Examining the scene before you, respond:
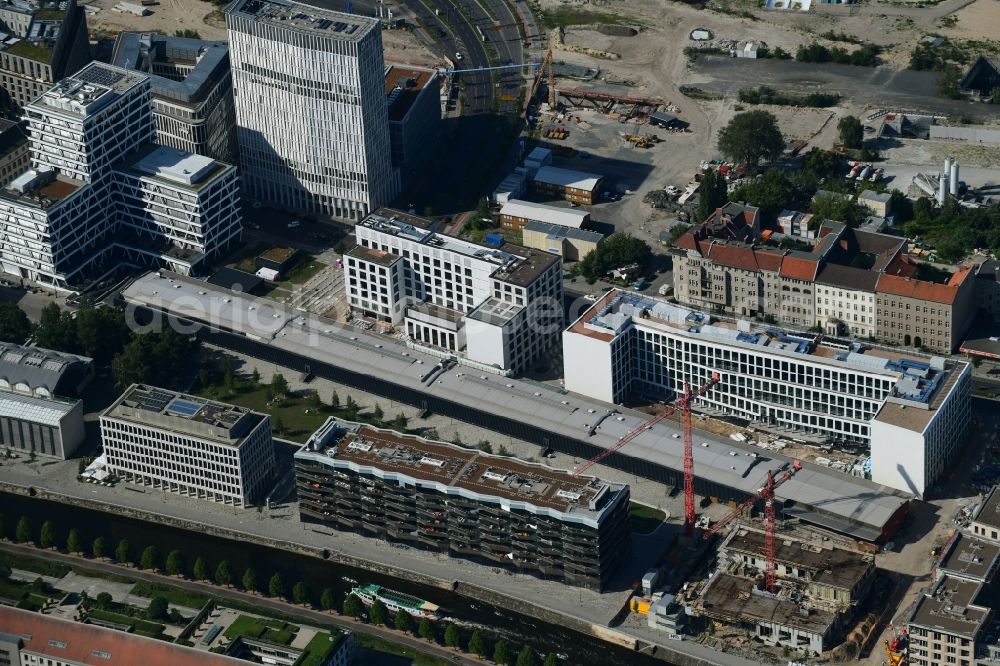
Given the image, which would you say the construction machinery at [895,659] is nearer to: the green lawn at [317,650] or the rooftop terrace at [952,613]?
the rooftop terrace at [952,613]

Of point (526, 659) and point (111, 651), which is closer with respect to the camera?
point (111, 651)

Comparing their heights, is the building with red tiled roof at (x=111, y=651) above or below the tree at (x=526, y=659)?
above

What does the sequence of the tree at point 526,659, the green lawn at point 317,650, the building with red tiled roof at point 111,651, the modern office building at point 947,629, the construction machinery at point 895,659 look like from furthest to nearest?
1. the tree at point 526,659
2. the construction machinery at point 895,659
3. the building with red tiled roof at point 111,651
4. the green lawn at point 317,650
5. the modern office building at point 947,629

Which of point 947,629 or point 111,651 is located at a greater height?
point 111,651

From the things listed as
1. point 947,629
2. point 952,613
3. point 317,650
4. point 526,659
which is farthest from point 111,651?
point 952,613

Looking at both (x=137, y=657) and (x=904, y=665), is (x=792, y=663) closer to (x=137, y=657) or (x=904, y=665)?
(x=904, y=665)

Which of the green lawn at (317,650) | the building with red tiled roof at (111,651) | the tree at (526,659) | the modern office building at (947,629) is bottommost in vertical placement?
the tree at (526,659)

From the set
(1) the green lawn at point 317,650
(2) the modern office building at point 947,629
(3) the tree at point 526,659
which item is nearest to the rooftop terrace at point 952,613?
(2) the modern office building at point 947,629

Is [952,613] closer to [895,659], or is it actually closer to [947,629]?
[947,629]

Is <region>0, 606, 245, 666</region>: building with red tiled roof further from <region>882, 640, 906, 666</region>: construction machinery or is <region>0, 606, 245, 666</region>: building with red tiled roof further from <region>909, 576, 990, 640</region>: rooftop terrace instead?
<region>909, 576, 990, 640</region>: rooftop terrace

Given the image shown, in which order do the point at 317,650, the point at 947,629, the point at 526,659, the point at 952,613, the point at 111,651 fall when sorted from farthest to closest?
the point at 526,659
the point at 111,651
the point at 317,650
the point at 952,613
the point at 947,629

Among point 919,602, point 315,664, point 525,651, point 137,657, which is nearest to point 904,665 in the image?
point 919,602
